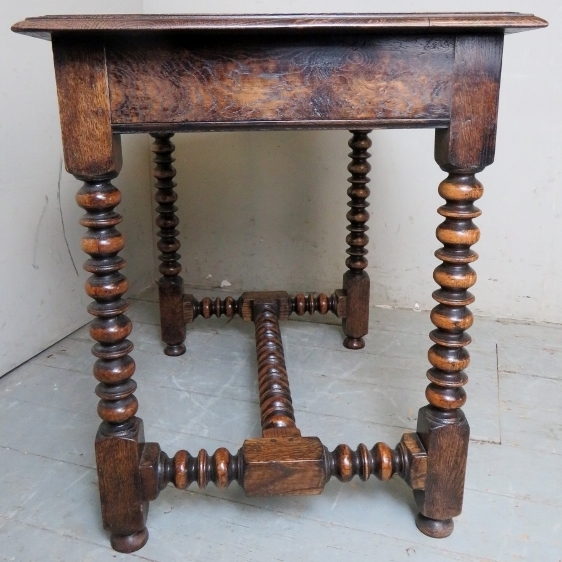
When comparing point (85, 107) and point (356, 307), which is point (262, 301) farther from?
point (85, 107)

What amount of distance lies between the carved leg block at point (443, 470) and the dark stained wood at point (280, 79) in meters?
0.51

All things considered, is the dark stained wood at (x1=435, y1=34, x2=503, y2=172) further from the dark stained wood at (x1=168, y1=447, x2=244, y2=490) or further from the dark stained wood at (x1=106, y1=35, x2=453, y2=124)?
the dark stained wood at (x1=168, y1=447, x2=244, y2=490)

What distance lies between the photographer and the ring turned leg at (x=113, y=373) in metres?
0.90

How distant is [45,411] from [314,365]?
2.31 ft

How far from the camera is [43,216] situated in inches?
67.6

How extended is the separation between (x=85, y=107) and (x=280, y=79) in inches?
11.3

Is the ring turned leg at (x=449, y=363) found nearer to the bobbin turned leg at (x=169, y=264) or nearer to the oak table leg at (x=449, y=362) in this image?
the oak table leg at (x=449, y=362)

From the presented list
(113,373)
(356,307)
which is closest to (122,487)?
(113,373)

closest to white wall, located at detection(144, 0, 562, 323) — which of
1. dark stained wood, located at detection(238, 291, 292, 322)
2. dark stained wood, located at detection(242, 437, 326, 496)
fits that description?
dark stained wood, located at detection(238, 291, 292, 322)

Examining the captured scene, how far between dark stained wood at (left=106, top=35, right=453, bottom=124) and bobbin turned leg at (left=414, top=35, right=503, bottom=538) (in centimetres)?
4

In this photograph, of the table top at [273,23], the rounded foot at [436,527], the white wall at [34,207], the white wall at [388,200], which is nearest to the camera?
the table top at [273,23]

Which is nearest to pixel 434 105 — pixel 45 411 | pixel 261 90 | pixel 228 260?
pixel 261 90

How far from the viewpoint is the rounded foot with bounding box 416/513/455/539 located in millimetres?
1019

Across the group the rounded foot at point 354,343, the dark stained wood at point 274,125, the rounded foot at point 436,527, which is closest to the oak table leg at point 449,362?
the rounded foot at point 436,527
